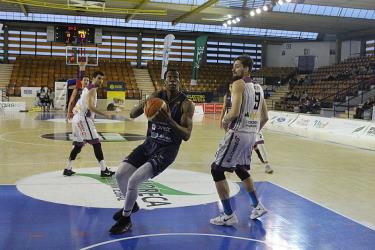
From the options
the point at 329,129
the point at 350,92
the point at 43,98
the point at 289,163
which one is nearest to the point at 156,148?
the point at 289,163

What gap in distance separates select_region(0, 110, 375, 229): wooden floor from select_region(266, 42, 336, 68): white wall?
25399 millimetres

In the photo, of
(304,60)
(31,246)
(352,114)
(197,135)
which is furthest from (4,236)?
(304,60)

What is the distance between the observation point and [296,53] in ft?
129

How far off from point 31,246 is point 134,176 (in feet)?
3.67

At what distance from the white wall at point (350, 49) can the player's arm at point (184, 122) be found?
114 ft

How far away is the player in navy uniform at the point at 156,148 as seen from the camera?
4.36 meters

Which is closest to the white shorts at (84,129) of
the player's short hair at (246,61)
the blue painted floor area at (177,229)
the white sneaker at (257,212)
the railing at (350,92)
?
the blue painted floor area at (177,229)

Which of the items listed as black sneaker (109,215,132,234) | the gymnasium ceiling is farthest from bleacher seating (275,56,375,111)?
black sneaker (109,215,132,234)

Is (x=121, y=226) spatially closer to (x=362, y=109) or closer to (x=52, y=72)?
(x=362, y=109)

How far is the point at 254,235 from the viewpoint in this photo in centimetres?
457

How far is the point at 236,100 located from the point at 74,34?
25654mm

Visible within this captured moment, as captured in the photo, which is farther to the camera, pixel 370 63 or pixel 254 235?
pixel 370 63

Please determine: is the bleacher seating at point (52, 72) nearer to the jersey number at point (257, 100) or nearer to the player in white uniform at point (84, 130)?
the player in white uniform at point (84, 130)

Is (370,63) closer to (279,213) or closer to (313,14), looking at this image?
(313,14)
